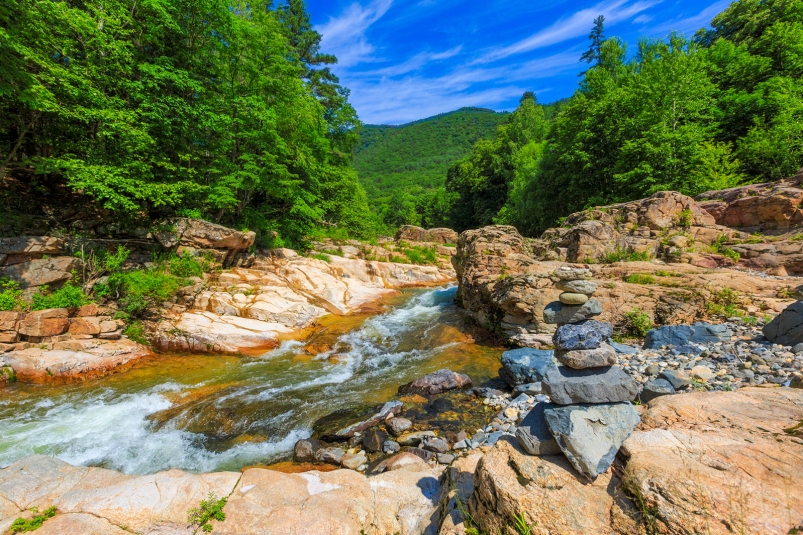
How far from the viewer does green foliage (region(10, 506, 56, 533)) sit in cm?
318

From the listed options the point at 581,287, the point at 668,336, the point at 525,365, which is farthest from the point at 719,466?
the point at 668,336

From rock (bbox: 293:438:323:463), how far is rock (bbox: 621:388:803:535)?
5.08 metres

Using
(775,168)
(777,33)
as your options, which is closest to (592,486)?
(775,168)

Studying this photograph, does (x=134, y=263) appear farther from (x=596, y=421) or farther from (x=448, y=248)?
(x=448, y=248)

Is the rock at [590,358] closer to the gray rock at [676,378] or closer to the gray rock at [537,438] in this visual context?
the gray rock at [537,438]

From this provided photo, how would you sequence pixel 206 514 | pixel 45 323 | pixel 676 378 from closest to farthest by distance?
pixel 206 514
pixel 676 378
pixel 45 323

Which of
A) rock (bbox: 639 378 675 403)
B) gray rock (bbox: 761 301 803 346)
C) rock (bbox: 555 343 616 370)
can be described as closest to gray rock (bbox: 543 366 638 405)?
rock (bbox: 555 343 616 370)

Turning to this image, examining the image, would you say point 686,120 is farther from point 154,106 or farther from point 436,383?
point 154,106

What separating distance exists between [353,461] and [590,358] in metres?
4.44

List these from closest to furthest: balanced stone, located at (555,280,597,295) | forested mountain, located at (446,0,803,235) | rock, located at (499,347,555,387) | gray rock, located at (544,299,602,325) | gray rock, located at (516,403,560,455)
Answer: gray rock, located at (516,403,560,455)
gray rock, located at (544,299,602,325)
balanced stone, located at (555,280,597,295)
rock, located at (499,347,555,387)
forested mountain, located at (446,0,803,235)

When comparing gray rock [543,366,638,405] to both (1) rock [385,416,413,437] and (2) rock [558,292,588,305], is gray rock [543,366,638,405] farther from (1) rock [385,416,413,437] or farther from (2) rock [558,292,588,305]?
(1) rock [385,416,413,437]

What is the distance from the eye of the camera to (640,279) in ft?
33.1

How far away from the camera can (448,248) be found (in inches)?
1254

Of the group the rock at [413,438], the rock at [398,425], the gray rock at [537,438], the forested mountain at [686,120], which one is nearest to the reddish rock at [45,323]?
the rock at [398,425]
